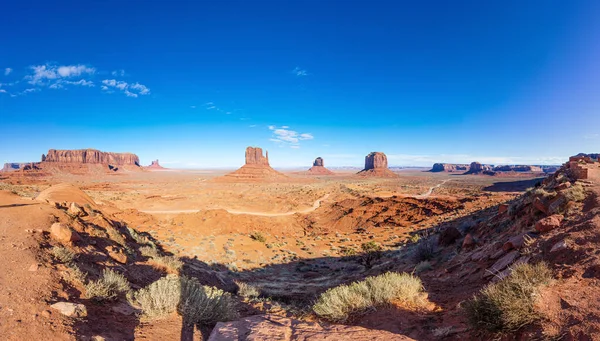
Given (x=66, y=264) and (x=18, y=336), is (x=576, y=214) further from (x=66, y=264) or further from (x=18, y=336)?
(x=66, y=264)

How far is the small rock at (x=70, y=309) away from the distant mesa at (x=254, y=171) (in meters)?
91.9

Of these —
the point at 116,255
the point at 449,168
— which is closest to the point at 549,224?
the point at 116,255

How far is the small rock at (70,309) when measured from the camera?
3749 millimetres

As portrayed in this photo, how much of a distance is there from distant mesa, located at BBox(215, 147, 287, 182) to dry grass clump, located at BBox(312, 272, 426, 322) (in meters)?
91.4

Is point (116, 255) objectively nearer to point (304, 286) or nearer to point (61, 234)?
point (61, 234)

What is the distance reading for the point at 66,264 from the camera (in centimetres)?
540

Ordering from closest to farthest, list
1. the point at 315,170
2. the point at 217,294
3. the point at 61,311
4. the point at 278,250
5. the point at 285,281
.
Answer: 1. the point at 61,311
2. the point at 217,294
3. the point at 285,281
4. the point at 278,250
5. the point at 315,170

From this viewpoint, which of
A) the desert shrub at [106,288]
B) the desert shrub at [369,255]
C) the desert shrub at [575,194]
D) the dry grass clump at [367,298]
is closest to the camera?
the desert shrub at [106,288]

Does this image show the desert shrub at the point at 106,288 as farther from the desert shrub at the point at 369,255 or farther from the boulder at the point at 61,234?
the desert shrub at the point at 369,255

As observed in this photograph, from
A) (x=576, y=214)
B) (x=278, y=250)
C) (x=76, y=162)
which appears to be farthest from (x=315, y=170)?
(x=576, y=214)

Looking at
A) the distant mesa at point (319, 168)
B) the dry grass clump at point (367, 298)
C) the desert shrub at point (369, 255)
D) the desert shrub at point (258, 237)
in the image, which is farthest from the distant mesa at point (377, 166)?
the dry grass clump at point (367, 298)

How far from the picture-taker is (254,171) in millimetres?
109750

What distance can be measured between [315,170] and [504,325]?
181946 mm

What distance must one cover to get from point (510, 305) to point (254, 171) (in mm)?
108689
